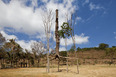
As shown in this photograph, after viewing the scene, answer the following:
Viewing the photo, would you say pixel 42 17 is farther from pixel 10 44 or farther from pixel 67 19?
pixel 10 44

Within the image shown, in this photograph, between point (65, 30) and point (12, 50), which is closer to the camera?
point (65, 30)

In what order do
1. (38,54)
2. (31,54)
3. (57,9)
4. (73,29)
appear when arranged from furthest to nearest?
(31,54) < (38,54) < (57,9) < (73,29)

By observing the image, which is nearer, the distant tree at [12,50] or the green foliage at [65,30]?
the green foliage at [65,30]

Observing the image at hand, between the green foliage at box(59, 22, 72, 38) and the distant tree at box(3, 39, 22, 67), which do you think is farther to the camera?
the distant tree at box(3, 39, 22, 67)

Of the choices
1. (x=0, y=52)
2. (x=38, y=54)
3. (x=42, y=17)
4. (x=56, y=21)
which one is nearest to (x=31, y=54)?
(x=38, y=54)

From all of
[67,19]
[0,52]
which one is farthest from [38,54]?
[67,19]

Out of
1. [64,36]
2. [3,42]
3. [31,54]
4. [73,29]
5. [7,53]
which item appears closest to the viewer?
[73,29]

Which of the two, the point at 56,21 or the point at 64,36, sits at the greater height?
the point at 56,21

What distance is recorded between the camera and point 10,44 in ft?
99.8

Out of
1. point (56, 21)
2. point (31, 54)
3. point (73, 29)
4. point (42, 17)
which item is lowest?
point (31, 54)

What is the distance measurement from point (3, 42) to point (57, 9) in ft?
64.4

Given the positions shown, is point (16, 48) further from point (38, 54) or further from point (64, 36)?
point (64, 36)

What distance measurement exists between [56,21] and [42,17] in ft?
11.2

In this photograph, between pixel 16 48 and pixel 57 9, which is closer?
pixel 57 9
